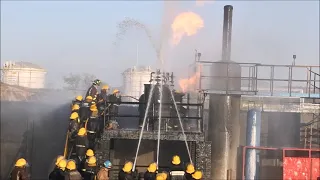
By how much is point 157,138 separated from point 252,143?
4.54m

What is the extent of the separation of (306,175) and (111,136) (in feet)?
21.9

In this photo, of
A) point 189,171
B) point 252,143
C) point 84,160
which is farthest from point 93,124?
point 252,143

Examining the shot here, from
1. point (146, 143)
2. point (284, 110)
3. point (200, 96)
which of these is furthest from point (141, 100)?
point (284, 110)

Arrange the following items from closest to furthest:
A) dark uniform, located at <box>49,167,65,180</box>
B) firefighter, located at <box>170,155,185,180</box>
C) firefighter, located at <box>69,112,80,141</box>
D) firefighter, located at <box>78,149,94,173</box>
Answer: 1. dark uniform, located at <box>49,167,65,180</box>
2. firefighter, located at <box>78,149,94,173</box>
3. firefighter, located at <box>170,155,185,180</box>
4. firefighter, located at <box>69,112,80,141</box>

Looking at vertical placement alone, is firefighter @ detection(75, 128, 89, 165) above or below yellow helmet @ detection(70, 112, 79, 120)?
below

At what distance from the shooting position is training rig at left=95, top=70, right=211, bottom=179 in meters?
12.1

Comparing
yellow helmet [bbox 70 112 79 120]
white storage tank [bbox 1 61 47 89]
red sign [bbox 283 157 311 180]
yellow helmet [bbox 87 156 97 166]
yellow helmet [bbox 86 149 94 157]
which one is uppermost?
white storage tank [bbox 1 61 47 89]

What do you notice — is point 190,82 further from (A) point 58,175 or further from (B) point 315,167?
(A) point 58,175

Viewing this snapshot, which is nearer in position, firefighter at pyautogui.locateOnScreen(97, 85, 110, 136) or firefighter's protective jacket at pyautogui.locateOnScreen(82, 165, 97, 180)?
firefighter's protective jacket at pyautogui.locateOnScreen(82, 165, 97, 180)

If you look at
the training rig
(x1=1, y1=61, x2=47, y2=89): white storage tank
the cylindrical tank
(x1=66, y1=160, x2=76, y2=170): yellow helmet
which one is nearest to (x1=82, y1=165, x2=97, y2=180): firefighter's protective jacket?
the training rig

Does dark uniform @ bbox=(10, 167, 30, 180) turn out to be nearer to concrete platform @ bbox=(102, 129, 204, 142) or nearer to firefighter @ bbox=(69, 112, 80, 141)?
concrete platform @ bbox=(102, 129, 204, 142)

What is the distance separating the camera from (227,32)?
55.9 feet

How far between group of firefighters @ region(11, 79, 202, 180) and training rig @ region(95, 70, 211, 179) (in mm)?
490

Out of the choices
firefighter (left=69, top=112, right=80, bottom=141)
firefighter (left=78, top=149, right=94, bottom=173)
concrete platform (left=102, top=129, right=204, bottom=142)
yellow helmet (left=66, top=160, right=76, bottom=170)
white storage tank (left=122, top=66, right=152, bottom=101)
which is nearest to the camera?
yellow helmet (left=66, top=160, right=76, bottom=170)
